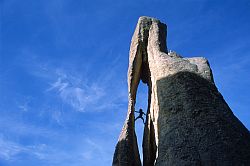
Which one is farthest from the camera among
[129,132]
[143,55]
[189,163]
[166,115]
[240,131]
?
[143,55]

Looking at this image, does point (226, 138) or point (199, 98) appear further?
point (199, 98)

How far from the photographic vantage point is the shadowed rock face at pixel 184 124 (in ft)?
25.5

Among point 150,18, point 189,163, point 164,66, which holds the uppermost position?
point 150,18

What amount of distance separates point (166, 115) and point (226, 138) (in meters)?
1.67

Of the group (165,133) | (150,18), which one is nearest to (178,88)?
(165,133)

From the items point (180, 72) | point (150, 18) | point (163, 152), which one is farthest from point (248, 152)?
point (150, 18)

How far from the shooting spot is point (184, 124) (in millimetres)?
8461

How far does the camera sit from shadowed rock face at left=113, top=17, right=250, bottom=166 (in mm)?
7781

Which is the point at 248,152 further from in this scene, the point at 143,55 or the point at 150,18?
the point at 150,18

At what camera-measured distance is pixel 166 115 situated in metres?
9.07

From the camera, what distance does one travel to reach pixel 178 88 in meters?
9.23

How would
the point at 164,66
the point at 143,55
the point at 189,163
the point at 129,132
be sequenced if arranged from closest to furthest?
1. the point at 189,163
2. the point at 164,66
3. the point at 129,132
4. the point at 143,55

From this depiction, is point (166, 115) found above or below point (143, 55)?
below

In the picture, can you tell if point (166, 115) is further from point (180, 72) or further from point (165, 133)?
point (180, 72)
